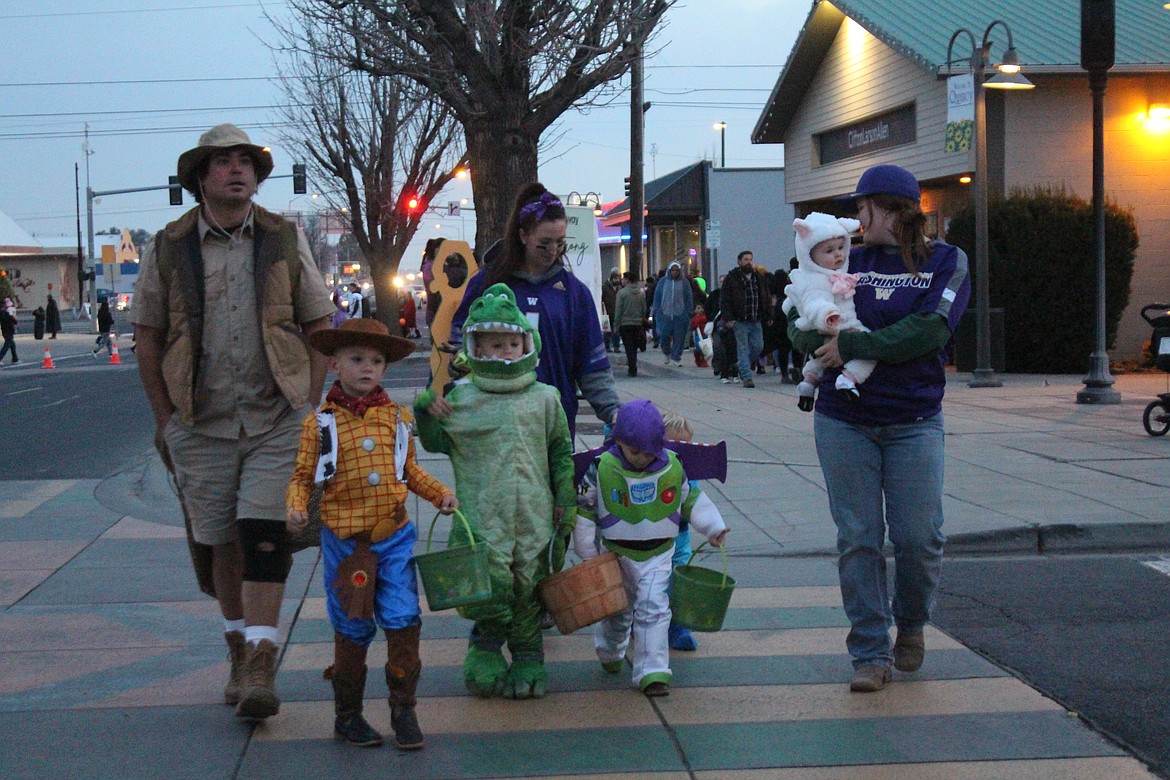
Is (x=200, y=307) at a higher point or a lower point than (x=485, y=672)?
higher

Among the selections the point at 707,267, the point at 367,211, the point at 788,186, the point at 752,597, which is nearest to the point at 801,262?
the point at 752,597

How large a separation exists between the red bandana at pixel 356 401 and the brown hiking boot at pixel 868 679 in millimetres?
2089

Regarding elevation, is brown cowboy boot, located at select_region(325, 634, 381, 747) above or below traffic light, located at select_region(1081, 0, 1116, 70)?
below

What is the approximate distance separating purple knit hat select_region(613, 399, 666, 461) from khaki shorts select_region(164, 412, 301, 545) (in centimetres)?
123

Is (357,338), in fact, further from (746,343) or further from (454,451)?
(746,343)

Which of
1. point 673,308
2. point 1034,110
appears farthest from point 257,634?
point 673,308

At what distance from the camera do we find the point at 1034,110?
20.0 meters

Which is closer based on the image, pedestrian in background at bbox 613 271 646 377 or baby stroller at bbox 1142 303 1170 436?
baby stroller at bbox 1142 303 1170 436

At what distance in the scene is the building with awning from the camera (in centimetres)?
1994

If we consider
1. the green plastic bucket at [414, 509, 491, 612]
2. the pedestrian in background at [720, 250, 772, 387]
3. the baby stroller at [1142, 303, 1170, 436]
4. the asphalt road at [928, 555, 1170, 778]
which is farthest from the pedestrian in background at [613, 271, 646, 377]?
the green plastic bucket at [414, 509, 491, 612]

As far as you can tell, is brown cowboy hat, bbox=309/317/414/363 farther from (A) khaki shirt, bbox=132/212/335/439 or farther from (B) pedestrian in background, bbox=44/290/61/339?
(B) pedestrian in background, bbox=44/290/61/339

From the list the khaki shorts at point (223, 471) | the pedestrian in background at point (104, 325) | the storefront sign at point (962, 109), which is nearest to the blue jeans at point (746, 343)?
the storefront sign at point (962, 109)

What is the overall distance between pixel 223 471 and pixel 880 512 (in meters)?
2.48

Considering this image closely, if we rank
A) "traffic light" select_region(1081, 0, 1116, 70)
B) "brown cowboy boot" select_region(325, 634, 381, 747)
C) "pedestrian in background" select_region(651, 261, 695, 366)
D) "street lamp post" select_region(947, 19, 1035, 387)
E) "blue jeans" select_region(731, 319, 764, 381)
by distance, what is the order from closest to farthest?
"brown cowboy boot" select_region(325, 634, 381, 747), "traffic light" select_region(1081, 0, 1116, 70), "street lamp post" select_region(947, 19, 1035, 387), "blue jeans" select_region(731, 319, 764, 381), "pedestrian in background" select_region(651, 261, 695, 366)
